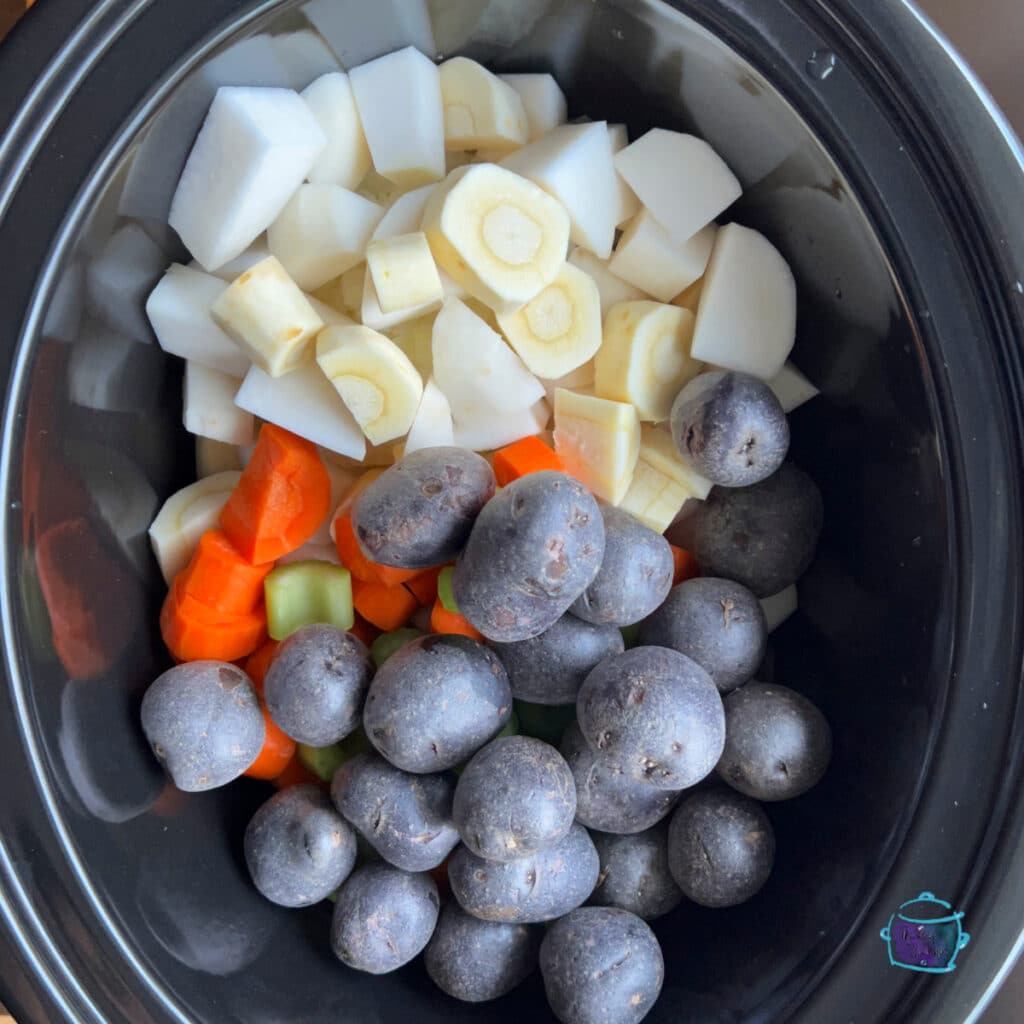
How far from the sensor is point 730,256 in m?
1.09

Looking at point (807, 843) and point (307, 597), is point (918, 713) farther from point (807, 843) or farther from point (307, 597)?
point (307, 597)

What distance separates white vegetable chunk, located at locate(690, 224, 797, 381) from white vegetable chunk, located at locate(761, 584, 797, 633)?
0.27m

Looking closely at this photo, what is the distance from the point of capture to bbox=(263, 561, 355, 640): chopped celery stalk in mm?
1129

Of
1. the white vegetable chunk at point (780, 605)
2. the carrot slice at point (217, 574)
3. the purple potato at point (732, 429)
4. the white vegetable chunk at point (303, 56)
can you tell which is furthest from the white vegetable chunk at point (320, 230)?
the white vegetable chunk at point (780, 605)

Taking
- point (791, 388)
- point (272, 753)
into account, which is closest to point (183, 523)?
point (272, 753)

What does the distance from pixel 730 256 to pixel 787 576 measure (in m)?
0.38

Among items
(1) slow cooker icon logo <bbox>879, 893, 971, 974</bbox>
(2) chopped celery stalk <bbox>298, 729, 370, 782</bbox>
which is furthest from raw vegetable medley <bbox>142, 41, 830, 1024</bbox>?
(1) slow cooker icon logo <bbox>879, 893, 971, 974</bbox>

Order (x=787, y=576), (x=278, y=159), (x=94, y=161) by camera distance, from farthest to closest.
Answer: (x=787, y=576), (x=278, y=159), (x=94, y=161)

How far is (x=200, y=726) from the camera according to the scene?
3.34 feet

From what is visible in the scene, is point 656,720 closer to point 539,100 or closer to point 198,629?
point 198,629

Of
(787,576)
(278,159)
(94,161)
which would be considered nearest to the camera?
(94,161)

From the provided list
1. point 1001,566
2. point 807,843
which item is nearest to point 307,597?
point 807,843

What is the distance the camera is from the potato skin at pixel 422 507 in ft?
3.23

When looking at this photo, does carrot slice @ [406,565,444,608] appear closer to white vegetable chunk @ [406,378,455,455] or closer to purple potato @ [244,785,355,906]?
white vegetable chunk @ [406,378,455,455]
